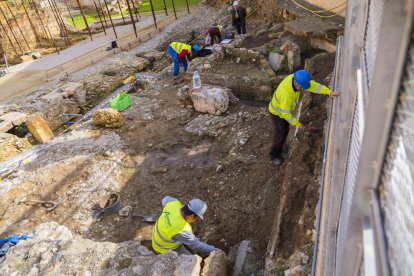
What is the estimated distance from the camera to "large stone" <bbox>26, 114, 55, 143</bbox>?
25.1ft

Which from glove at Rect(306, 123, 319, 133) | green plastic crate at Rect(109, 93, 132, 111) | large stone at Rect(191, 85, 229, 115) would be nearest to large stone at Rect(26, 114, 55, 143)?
green plastic crate at Rect(109, 93, 132, 111)

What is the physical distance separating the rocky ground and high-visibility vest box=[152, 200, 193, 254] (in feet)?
0.68

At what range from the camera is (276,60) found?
7.98 meters

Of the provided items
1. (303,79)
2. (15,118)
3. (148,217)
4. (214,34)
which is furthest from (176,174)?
(214,34)

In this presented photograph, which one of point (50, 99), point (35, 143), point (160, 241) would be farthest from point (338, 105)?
point (50, 99)

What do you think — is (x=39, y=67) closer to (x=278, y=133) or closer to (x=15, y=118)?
(x=15, y=118)

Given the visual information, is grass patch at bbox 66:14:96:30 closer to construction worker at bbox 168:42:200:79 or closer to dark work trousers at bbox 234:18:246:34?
dark work trousers at bbox 234:18:246:34

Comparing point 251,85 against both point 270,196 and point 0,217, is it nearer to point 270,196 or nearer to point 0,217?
point 270,196

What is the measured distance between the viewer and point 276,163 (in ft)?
16.8

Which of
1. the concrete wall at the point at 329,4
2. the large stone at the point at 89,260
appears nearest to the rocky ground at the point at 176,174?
the large stone at the point at 89,260

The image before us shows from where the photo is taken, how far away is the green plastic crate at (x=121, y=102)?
8.12m

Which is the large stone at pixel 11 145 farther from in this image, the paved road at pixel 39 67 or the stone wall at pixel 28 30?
the stone wall at pixel 28 30

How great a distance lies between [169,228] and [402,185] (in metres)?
3.00

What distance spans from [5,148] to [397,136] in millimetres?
8614
